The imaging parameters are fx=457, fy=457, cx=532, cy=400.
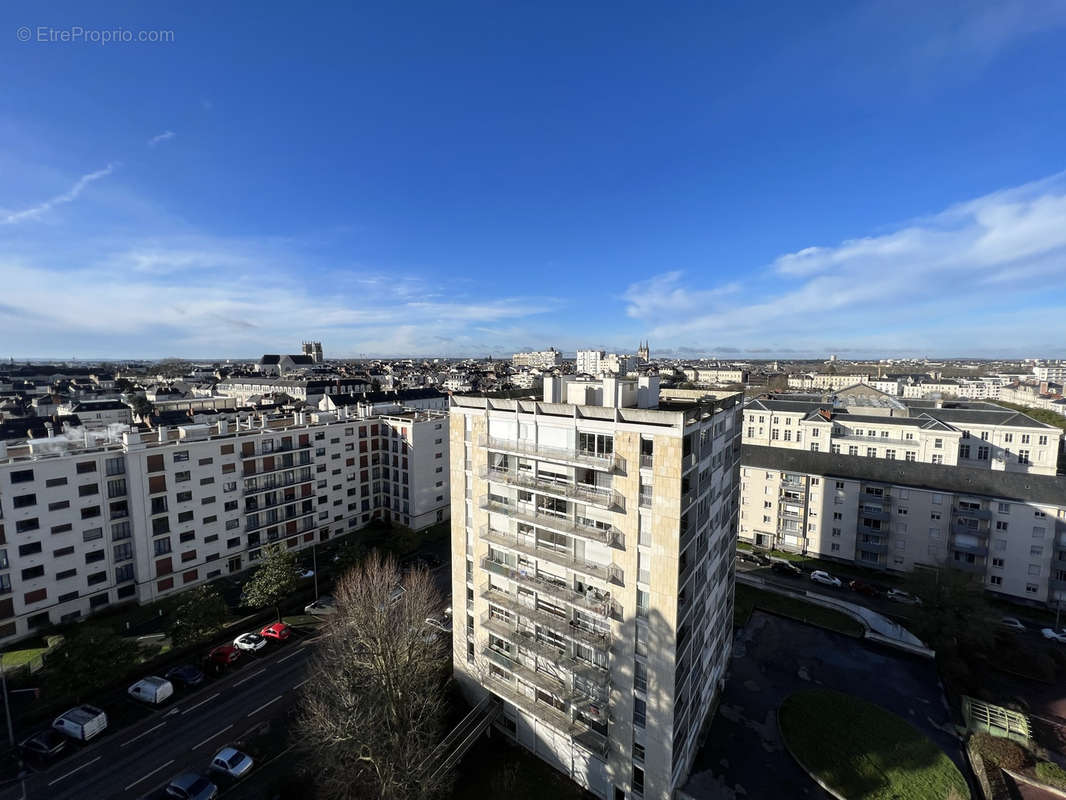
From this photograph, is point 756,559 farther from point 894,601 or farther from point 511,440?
point 511,440

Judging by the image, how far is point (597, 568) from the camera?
26141 mm

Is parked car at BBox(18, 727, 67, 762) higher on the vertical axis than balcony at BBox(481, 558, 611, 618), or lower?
lower

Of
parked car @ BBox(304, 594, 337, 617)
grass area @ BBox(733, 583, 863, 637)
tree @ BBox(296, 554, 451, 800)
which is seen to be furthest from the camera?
grass area @ BBox(733, 583, 863, 637)

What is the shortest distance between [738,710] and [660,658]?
60.3 ft

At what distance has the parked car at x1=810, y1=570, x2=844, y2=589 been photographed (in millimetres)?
55594

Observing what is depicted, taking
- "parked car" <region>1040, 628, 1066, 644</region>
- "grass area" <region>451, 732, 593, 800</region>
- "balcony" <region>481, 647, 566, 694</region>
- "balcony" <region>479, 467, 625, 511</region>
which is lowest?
"parked car" <region>1040, 628, 1066, 644</region>

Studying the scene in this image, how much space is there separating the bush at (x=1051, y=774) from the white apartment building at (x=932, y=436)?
140 ft

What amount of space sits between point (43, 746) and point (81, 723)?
1.87m

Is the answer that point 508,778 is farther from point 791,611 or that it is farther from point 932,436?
point 932,436

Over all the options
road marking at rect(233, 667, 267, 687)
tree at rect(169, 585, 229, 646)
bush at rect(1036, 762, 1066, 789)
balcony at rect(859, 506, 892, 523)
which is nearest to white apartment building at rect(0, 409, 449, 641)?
tree at rect(169, 585, 229, 646)

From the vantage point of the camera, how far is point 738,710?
35781 millimetres

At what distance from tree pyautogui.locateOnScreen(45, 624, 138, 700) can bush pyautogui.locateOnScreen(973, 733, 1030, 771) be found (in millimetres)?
61470

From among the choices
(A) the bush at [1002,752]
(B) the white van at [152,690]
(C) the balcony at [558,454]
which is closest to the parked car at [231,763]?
(B) the white van at [152,690]

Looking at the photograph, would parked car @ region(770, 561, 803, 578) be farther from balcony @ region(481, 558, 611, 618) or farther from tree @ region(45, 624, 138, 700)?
tree @ region(45, 624, 138, 700)
